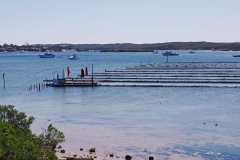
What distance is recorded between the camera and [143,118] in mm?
56344

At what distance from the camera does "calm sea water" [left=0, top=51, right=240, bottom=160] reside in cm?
4172

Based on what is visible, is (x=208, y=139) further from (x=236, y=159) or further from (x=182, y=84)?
(x=182, y=84)

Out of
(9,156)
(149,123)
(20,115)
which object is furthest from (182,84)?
(9,156)

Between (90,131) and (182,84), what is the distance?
172 ft

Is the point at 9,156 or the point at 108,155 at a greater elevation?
the point at 9,156

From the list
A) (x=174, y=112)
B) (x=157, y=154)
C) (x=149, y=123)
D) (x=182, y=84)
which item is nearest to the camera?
(x=157, y=154)

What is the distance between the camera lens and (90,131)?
160 feet

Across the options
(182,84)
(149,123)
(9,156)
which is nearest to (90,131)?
(149,123)

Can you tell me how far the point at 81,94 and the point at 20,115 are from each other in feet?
193

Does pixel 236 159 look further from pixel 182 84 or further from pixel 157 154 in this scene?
pixel 182 84

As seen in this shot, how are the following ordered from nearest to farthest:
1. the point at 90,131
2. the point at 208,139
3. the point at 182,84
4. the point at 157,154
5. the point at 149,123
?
the point at 157,154
the point at 208,139
the point at 90,131
the point at 149,123
the point at 182,84

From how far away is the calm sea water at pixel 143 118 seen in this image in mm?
41719

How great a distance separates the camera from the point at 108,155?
38.7m

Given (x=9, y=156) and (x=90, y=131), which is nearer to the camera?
(x=9, y=156)
